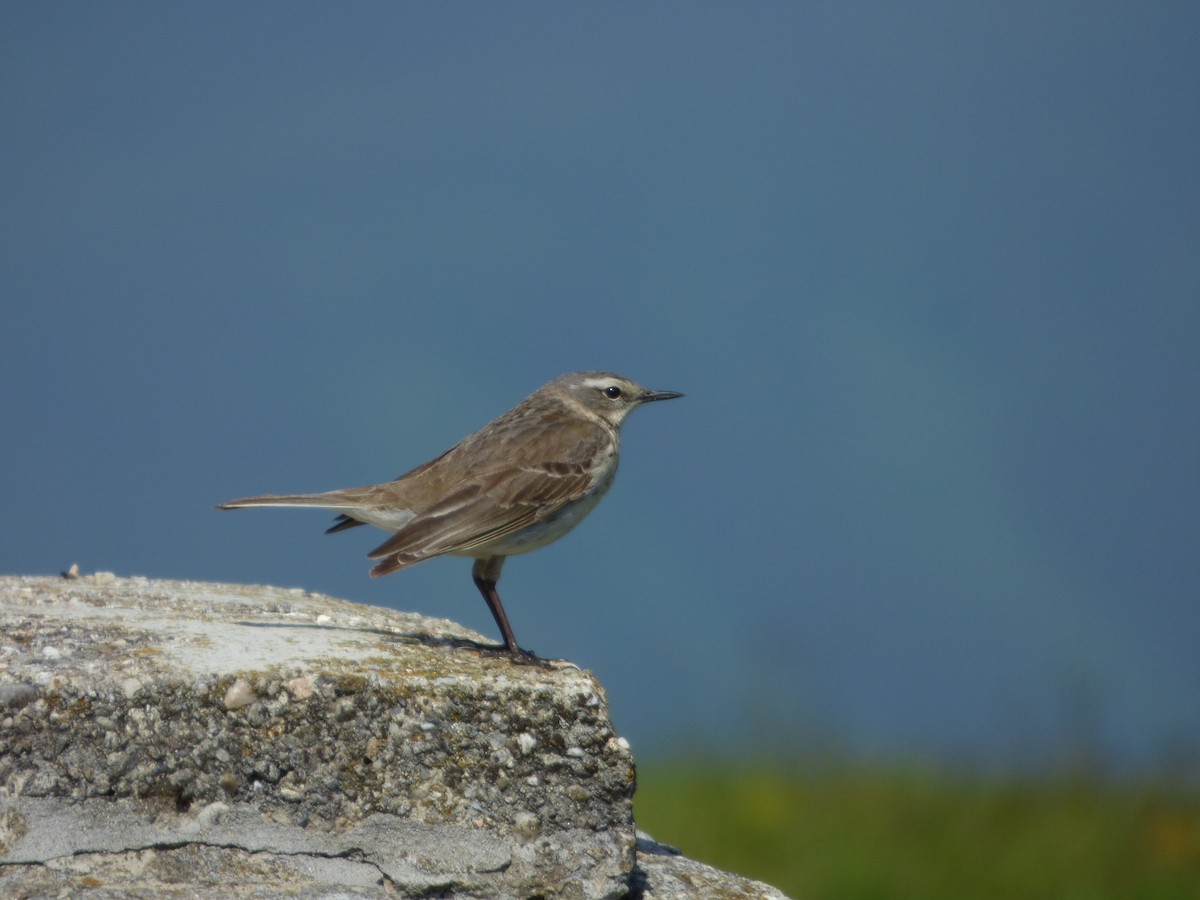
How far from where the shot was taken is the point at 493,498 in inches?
259

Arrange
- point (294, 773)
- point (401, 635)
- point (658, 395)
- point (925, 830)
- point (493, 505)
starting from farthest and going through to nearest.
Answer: point (925, 830) → point (658, 395) → point (493, 505) → point (401, 635) → point (294, 773)

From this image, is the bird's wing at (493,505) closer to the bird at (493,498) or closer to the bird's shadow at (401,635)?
the bird at (493,498)

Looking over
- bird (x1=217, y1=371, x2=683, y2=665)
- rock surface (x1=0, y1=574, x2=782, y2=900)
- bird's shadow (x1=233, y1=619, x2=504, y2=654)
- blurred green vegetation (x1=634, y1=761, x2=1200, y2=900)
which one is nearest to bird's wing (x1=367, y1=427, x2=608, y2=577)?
bird (x1=217, y1=371, x2=683, y2=665)

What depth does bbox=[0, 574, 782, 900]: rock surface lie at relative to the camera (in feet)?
14.2

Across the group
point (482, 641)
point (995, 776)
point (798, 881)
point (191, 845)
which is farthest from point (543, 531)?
point (995, 776)

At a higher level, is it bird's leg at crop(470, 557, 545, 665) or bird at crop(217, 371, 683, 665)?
bird at crop(217, 371, 683, 665)

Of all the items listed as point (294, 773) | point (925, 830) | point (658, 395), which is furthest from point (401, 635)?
point (925, 830)

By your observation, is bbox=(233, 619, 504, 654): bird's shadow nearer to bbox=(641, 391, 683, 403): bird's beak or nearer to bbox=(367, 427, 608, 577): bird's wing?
bbox=(367, 427, 608, 577): bird's wing

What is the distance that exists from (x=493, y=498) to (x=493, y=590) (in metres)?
0.48

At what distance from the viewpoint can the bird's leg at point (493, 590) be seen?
6.27 metres

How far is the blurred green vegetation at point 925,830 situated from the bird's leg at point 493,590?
11.9ft

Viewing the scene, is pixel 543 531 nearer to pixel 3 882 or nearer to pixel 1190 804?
pixel 3 882

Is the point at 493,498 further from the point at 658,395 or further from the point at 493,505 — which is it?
the point at 658,395

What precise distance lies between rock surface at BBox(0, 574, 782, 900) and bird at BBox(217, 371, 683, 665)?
3.39 ft
